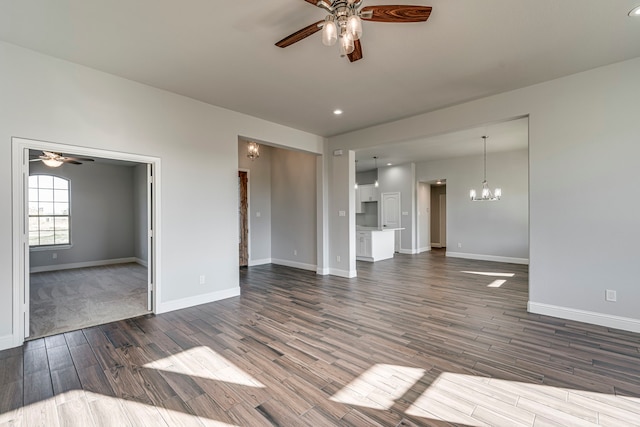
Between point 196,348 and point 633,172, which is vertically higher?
point 633,172

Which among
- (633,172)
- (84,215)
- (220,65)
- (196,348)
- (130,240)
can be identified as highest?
(220,65)

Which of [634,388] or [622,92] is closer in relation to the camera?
[634,388]

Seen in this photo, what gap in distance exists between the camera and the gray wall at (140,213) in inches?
298

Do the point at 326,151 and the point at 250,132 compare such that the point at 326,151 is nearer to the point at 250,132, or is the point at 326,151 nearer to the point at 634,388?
the point at 250,132

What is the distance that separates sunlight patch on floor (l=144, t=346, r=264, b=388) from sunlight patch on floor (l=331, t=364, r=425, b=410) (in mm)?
693

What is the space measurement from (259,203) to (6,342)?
5.32 m

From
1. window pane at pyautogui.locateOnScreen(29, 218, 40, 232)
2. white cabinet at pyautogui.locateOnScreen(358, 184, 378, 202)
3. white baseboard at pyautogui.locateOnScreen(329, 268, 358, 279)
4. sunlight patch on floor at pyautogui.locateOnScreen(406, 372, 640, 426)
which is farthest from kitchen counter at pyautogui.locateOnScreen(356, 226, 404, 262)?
window pane at pyautogui.locateOnScreen(29, 218, 40, 232)

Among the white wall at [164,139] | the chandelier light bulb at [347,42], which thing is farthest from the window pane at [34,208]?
the chandelier light bulb at [347,42]

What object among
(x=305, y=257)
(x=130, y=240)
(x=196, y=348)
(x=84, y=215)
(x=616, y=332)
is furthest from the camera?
(x=130, y=240)

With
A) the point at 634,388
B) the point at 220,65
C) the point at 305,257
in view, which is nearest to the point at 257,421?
the point at 634,388

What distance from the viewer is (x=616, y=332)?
3.24 meters

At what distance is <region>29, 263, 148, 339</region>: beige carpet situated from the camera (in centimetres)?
362

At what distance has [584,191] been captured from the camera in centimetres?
352

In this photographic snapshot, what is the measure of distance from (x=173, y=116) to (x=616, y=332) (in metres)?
6.06
